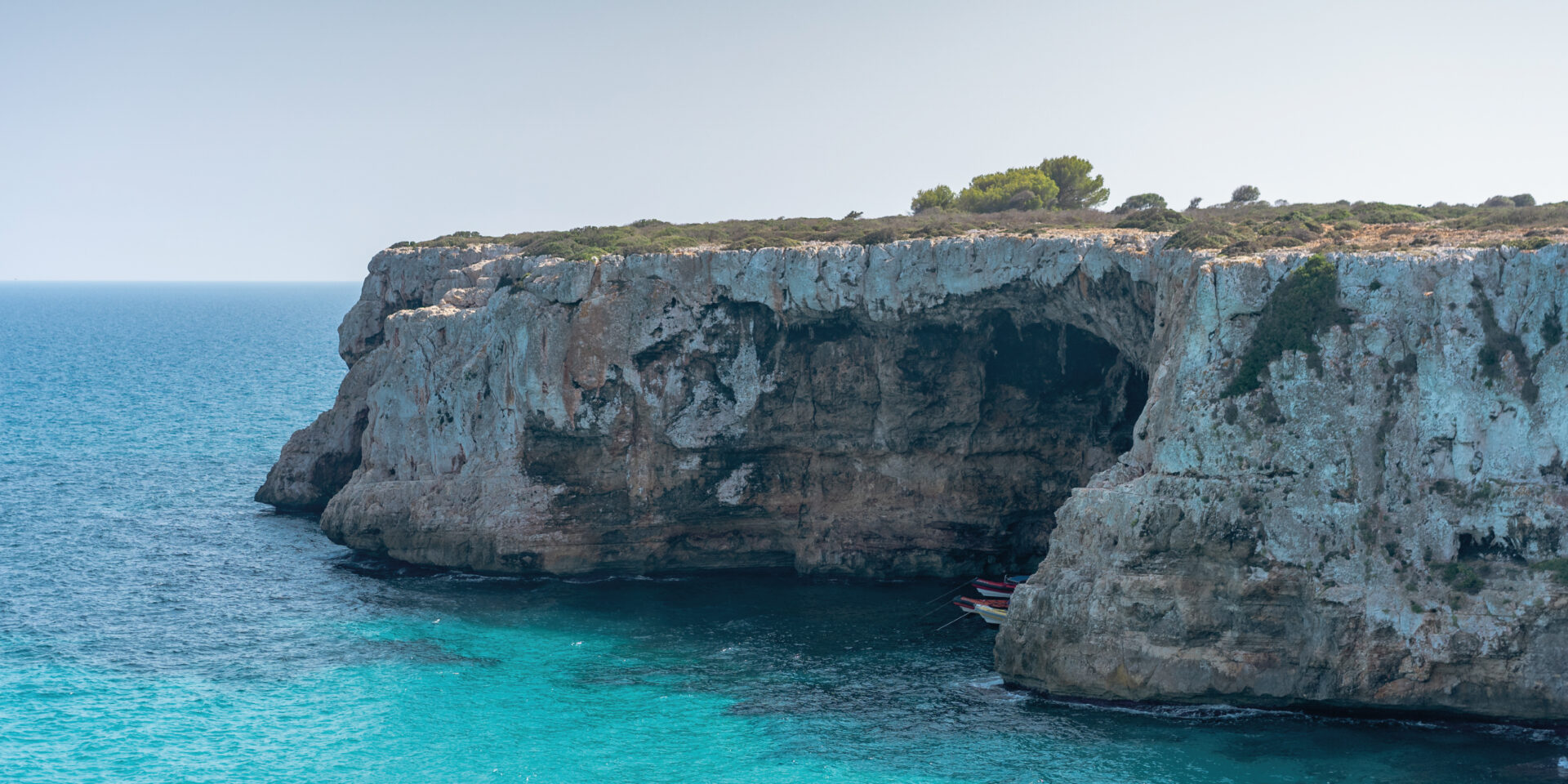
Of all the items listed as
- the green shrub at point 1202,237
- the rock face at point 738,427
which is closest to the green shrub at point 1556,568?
the green shrub at point 1202,237

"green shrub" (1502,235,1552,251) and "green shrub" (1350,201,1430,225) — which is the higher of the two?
"green shrub" (1350,201,1430,225)

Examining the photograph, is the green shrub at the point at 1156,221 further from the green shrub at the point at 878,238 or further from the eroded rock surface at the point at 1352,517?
the eroded rock surface at the point at 1352,517

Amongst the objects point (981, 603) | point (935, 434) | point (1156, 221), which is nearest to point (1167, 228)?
point (1156, 221)

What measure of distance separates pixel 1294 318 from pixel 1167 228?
9.95 meters

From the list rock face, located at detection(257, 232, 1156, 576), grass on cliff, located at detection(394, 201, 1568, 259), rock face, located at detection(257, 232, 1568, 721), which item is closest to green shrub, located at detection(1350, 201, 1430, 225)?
grass on cliff, located at detection(394, 201, 1568, 259)

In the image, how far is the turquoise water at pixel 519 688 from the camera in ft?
95.0

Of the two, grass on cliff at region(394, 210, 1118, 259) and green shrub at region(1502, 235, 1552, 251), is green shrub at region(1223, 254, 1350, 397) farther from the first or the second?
grass on cliff at region(394, 210, 1118, 259)

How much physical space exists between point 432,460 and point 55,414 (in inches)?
2017

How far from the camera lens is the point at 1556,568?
2798 centimetres

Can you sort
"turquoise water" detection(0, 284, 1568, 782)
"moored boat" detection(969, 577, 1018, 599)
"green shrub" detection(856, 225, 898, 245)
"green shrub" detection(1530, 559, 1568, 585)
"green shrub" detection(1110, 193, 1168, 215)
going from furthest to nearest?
"green shrub" detection(1110, 193, 1168, 215) < "green shrub" detection(856, 225, 898, 245) < "moored boat" detection(969, 577, 1018, 599) < "turquoise water" detection(0, 284, 1568, 782) < "green shrub" detection(1530, 559, 1568, 585)

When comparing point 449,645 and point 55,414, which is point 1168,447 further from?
point 55,414

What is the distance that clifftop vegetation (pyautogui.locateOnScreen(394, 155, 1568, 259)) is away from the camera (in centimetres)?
3503

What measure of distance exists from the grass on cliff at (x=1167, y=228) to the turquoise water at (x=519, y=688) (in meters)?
13.9

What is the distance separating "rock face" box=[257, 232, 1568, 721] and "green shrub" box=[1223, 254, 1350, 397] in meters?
0.28
